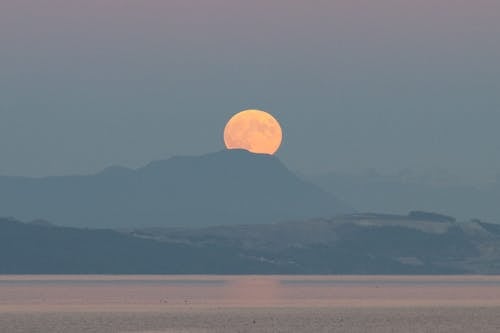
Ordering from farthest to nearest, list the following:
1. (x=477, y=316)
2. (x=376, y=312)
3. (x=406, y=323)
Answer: (x=376, y=312) < (x=477, y=316) < (x=406, y=323)

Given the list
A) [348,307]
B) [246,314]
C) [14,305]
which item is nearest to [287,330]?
[246,314]

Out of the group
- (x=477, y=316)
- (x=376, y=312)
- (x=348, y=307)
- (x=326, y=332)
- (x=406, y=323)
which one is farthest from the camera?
(x=348, y=307)

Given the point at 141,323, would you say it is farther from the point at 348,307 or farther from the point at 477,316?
the point at 348,307

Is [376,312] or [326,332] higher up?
[376,312]

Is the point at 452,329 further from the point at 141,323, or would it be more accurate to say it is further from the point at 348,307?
the point at 348,307

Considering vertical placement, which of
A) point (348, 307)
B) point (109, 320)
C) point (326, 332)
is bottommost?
point (326, 332)

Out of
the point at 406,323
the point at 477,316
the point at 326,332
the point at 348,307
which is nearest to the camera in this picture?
the point at 326,332

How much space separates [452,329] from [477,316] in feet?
94.5

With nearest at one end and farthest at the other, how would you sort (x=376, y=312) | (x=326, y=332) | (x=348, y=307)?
(x=326, y=332) < (x=376, y=312) < (x=348, y=307)

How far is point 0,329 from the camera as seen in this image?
131000 millimetres

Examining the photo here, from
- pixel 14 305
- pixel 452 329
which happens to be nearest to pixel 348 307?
pixel 14 305

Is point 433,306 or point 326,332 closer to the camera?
point 326,332

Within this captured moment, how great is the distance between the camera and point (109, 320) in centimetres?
15000

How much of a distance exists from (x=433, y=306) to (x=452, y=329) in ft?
207
